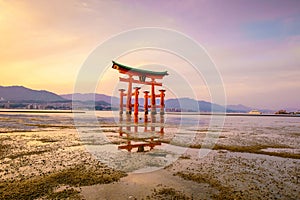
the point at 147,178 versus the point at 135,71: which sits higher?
the point at 135,71

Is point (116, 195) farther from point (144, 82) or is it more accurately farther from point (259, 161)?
point (144, 82)

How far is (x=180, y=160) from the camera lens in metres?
9.53

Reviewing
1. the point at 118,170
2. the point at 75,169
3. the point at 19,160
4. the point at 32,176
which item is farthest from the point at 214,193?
the point at 19,160

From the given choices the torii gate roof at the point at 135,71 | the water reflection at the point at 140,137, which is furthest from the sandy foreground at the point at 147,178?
the torii gate roof at the point at 135,71

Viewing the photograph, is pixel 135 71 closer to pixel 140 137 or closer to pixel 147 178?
pixel 140 137

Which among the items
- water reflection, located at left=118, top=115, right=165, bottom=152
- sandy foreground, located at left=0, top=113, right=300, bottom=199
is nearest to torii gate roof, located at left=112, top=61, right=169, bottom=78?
water reflection, located at left=118, top=115, right=165, bottom=152

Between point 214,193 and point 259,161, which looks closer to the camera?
point 214,193

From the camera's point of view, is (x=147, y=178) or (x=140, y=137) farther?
(x=140, y=137)

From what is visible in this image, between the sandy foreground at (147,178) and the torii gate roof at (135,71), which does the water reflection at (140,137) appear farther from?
the torii gate roof at (135,71)

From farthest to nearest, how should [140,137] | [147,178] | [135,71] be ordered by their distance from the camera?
1. [135,71]
2. [140,137]
3. [147,178]

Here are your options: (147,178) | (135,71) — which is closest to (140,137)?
(147,178)

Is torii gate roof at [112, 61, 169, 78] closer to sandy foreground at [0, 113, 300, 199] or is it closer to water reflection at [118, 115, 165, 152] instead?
water reflection at [118, 115, 165, 152]

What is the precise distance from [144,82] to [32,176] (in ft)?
173

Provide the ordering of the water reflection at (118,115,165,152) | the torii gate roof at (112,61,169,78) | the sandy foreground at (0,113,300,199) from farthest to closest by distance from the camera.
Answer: the torii gate roof at (112,61,169,78)
the water reflection at (118,115,165,152)
the sandy foreground at (0,113,300,199)
